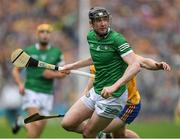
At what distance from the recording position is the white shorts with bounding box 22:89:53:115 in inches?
486

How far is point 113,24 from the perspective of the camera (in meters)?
21.7

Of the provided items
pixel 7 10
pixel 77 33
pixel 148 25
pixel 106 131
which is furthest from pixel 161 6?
pixel 106 131

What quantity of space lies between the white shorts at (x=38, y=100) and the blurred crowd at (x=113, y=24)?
8290 mm

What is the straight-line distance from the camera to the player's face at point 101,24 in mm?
8672

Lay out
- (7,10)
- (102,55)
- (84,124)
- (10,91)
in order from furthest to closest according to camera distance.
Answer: (7,10), (10,91), (84,124), (102,55)

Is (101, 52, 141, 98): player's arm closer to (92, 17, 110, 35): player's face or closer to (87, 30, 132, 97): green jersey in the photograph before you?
(87, 30, 132, 97): green jersey

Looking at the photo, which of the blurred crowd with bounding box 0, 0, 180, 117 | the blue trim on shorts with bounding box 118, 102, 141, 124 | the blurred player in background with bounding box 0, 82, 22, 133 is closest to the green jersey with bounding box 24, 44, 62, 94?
the blue trim on shorts with bounding box 118, 102, 141, 124

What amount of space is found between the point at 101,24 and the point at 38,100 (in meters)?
4.05

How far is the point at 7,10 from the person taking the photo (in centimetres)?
2172

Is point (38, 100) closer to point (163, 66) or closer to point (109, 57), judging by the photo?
point (109, 57)

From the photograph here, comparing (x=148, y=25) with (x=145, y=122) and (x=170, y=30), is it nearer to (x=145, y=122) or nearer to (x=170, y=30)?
(x=170, y=30)

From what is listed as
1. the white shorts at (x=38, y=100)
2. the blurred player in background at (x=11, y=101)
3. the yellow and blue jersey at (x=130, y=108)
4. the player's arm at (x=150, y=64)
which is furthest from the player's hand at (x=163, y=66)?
the blurred player in background at (x=11, y=101)

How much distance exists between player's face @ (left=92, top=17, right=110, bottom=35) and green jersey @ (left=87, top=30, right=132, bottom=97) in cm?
9

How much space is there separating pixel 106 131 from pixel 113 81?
47.8 inches
